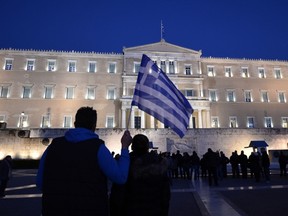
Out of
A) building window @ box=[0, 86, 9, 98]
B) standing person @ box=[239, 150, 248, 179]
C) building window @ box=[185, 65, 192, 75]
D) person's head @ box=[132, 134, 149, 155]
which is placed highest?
building window @ box=[185, 65, 192, 75]

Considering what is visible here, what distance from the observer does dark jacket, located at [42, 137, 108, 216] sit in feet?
7.22

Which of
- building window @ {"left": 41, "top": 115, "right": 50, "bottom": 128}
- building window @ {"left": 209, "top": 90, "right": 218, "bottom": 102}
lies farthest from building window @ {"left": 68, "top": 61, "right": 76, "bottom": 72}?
building window @ {"left": 209, "top": 90, "right": 218, "bottom": 102}

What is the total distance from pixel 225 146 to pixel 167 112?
26.4 m

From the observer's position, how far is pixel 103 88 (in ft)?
131

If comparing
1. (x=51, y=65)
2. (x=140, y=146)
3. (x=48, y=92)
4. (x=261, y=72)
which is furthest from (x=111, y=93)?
(x=140, y=146)

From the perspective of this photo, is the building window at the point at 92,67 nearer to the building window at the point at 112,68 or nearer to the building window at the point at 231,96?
the building window at the point at 112,68

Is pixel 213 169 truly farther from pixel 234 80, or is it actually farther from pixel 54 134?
pixel 234 80

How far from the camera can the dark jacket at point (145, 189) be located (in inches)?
110

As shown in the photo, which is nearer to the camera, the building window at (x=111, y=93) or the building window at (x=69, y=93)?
the building window at (x=69, y=93)

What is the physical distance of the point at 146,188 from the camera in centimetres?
284

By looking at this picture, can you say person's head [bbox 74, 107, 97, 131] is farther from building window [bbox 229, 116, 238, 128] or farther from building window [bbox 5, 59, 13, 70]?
building window [bbox 5, 59, 13, 70]

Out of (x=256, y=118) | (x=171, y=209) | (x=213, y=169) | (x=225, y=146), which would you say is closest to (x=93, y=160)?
(x=171, y=209)

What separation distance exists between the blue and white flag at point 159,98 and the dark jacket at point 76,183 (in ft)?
12.6

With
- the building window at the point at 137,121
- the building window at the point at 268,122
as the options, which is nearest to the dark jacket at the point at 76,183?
the building window at the point at 137,121
